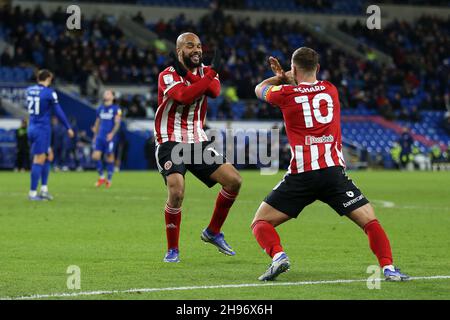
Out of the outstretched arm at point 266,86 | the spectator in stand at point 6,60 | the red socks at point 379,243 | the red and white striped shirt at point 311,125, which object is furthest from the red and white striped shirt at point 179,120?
the spectator in stand at point 6,60

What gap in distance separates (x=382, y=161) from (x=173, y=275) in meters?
35.7

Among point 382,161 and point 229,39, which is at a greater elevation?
point 229,39

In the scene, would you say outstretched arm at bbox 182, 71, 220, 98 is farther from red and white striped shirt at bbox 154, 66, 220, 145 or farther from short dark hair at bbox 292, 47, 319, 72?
short dark hair at bbox 292, 47, 319, 72

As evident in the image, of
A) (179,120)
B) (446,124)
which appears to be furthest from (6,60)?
(179,120)

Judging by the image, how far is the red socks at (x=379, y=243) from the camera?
8688mm

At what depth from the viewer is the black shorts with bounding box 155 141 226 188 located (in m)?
10.5

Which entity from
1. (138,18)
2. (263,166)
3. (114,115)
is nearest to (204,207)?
(114,115)

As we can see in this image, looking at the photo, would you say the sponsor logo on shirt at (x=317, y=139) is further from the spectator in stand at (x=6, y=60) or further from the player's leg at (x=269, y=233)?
the spectator in stand at (x=6, y=60)

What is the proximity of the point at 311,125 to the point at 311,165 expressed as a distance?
0.36 metres

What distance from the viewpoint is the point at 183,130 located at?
1059 cm

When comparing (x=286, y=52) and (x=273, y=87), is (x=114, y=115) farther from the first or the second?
(x=286, y=52)

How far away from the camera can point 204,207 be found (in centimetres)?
1852

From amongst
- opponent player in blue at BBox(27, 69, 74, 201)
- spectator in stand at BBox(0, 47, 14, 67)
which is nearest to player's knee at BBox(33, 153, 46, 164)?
opponent player in blue at BBox(27, 69, 74, 201)

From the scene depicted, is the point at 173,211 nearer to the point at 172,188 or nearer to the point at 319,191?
the point at 172,188
